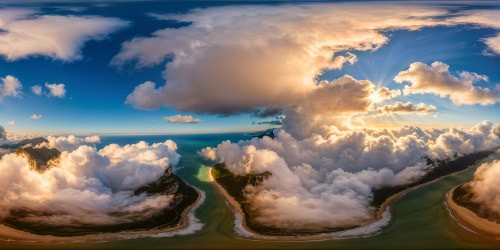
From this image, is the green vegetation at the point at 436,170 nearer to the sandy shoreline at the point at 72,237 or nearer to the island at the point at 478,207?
the island at the point at 478,207

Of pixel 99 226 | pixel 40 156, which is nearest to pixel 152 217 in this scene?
pixel 99 226

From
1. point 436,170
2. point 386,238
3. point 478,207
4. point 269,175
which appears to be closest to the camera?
point 386,238

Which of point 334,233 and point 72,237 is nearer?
point 72,237

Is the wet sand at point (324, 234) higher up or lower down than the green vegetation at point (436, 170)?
lower down

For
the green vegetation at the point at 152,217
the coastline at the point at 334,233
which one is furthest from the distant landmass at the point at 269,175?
the green vegetation at the point at 152,217

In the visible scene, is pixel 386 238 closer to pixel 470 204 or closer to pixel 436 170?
pixel 470 204

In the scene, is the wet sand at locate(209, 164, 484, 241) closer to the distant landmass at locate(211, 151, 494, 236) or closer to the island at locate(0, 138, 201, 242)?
the distant landmass at locate(211, 151, 494, 236)

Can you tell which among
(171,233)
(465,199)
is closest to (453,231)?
(465,199)

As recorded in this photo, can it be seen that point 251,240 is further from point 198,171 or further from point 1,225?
point 198,171

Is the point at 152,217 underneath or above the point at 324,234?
above

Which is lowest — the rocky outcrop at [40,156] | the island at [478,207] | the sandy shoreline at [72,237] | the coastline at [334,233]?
the coastline at [334,233]
